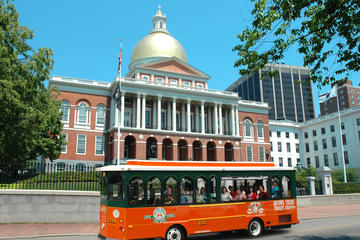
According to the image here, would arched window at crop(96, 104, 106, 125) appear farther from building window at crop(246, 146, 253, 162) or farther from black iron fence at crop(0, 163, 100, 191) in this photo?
black iron fence at crop(0, 163, 100, 191)

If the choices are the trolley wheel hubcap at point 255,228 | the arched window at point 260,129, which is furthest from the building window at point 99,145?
the trolley wheel hubcap at point 255,228

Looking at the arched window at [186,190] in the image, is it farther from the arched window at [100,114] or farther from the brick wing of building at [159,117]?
the arched window at [100,114]

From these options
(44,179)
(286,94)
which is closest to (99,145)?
(44,179)

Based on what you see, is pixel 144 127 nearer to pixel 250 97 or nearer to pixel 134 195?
pixel 134 195

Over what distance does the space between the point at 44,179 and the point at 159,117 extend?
3205cm

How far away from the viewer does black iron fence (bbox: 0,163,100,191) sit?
16.4 meters

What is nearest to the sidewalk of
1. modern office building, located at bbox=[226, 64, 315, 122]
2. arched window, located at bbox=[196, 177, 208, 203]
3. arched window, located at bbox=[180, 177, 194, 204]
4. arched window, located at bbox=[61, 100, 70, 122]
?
arched window, located at bbox=[180, 177, 194, 204]

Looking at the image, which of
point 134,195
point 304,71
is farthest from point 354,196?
point 304,71

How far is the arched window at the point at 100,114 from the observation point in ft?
160

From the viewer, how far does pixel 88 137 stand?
157ft

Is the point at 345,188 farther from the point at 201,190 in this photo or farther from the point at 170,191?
the point at 170,191

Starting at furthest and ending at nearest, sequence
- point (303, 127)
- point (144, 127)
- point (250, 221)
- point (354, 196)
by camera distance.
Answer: point (303, 127)
point (144, 127)
point (354, 196)
point (250, 221)

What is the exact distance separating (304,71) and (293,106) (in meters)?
20.1

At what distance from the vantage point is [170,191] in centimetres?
1140
